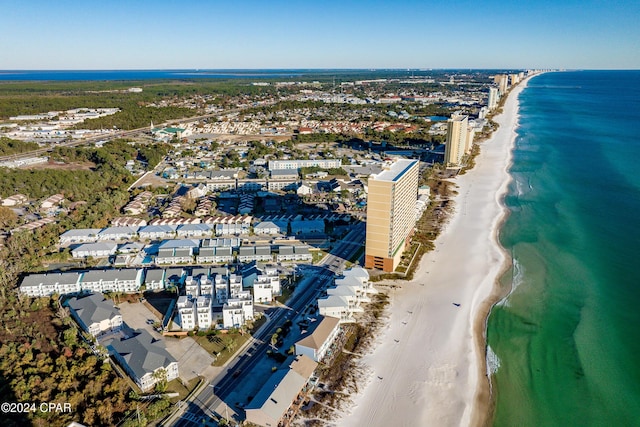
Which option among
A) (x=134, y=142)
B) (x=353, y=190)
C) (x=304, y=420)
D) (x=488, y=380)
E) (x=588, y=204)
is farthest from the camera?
(x=134, y=142)

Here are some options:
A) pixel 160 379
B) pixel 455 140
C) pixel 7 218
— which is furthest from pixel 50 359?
pixel 455 140

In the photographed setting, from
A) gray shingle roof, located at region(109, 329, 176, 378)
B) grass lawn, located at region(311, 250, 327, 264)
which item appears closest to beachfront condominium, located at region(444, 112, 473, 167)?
grass lawn, located at region(311, 250, 327, 264)

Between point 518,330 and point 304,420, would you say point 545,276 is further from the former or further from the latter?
point 304,420

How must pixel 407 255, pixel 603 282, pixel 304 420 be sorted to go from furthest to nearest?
1. pixel 407 255
2. pixel 603 282
3. pixel 304 420

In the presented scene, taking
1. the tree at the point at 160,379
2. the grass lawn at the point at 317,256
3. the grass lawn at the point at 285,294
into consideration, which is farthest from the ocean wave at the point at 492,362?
the tree at the point at 160,379

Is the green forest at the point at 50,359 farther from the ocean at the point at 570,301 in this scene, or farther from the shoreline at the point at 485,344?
the ocean at the point at 570,301

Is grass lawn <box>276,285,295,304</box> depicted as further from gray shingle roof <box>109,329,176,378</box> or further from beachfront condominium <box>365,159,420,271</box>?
gray shingle roof <box>109,329,176,378</box>

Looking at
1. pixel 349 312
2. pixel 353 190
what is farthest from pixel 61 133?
pixel 349 312
